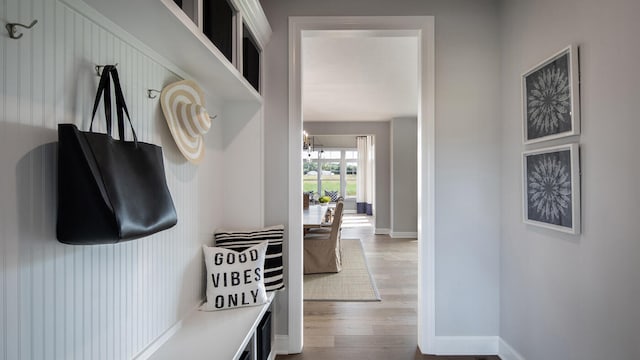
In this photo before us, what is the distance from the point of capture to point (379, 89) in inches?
175

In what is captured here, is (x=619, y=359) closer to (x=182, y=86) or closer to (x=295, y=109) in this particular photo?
(x=295, y=109)

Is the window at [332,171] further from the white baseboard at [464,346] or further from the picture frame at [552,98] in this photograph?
the picture frame at [552,98]

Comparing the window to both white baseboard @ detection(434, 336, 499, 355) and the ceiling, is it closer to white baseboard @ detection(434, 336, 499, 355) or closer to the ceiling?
the ceiling

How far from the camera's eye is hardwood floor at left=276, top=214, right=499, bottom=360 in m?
2.20

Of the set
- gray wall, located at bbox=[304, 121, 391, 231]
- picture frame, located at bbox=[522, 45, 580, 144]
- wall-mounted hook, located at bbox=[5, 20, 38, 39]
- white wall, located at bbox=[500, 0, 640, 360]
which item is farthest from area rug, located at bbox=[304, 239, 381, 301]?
wall-mounted hook, located at bbox=[5, 20, 38, 39]

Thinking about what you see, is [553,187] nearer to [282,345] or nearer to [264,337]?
[264,337]

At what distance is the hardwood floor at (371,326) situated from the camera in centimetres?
220

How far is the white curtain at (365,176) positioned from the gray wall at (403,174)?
179 centimetres

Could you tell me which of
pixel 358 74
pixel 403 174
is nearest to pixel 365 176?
pixel 403 174

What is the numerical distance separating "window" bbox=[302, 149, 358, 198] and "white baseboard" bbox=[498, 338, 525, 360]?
808 cm

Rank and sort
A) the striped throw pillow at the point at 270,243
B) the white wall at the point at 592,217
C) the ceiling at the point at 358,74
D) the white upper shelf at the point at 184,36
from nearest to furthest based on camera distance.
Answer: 1. the white upper shelf at the point at 184,36
2. the white wall at the point at 592,217
3. the striped throw pillow at the point at 270,243
4. the ceiling at the point at 358,74

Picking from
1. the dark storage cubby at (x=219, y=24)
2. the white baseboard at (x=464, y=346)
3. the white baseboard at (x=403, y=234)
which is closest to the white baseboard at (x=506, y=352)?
the white baseboard at (x=464, y=346)

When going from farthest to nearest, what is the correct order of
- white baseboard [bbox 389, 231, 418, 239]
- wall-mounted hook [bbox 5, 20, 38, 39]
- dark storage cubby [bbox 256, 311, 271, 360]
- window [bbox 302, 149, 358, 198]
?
window [bbox 302, 149, 358, 198], white baseboard [bbox 389, 231, 418, 239], dark storage cubby [bbox 256, 311, 271, 360], wall-mounted hook [bbox 5, 20, 38, 39]

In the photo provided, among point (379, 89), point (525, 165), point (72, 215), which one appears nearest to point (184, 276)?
point (72, 215)
